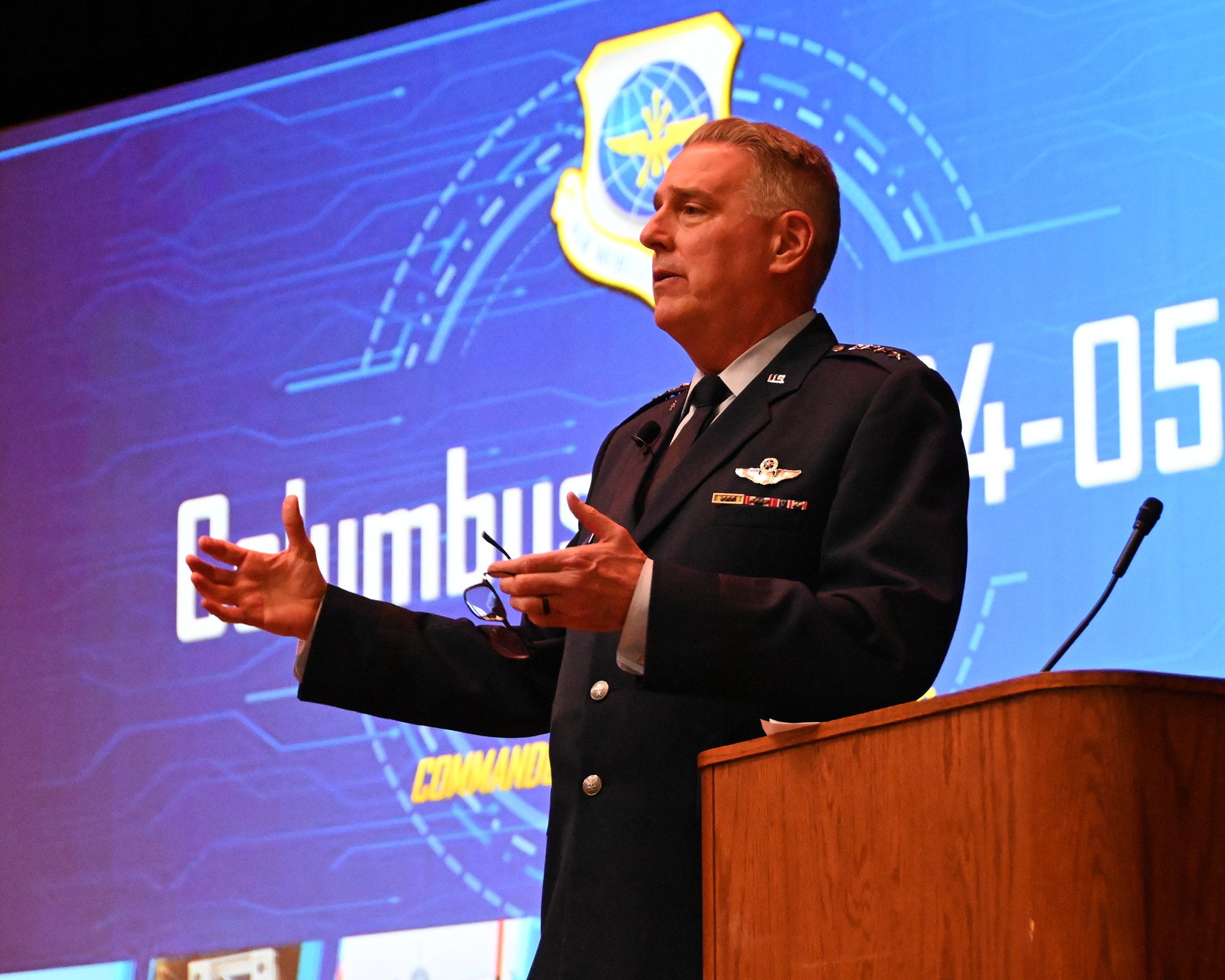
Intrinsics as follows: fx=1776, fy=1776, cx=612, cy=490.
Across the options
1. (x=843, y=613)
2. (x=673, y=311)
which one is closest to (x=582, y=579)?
(x=843, y=613)

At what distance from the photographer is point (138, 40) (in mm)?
4844

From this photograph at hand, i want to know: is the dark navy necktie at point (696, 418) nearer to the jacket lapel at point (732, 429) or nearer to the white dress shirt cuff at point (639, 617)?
the jacket lapel at point (732, 429)

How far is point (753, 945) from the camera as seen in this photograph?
159 cm

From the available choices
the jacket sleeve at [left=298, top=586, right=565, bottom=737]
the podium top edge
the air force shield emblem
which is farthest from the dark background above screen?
the podium top edge

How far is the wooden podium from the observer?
54.6 inches

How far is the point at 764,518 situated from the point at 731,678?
0.28m

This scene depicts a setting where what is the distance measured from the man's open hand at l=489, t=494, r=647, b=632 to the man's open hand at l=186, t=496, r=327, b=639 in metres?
0.41

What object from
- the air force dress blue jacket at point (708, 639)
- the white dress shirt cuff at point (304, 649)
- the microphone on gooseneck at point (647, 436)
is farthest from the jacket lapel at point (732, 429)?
the white dress shirt cuff at point (304, 649)

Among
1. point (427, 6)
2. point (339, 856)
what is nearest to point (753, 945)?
point (339, 856)

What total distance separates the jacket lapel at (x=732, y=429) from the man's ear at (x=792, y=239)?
0.12m

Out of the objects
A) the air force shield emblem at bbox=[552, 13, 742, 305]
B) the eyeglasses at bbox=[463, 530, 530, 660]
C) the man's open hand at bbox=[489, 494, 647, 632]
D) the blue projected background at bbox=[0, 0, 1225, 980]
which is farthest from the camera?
the air force shield emblem at bbox=[552, 13, 742, 305]

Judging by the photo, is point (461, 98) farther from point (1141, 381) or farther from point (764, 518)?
point (764, 518)

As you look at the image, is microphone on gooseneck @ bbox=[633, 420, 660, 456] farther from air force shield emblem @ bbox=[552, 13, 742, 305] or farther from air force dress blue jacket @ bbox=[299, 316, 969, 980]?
air force shield emblem @ bbox=[552, 13, 742, 305]

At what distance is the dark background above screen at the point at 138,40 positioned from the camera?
180 inches
